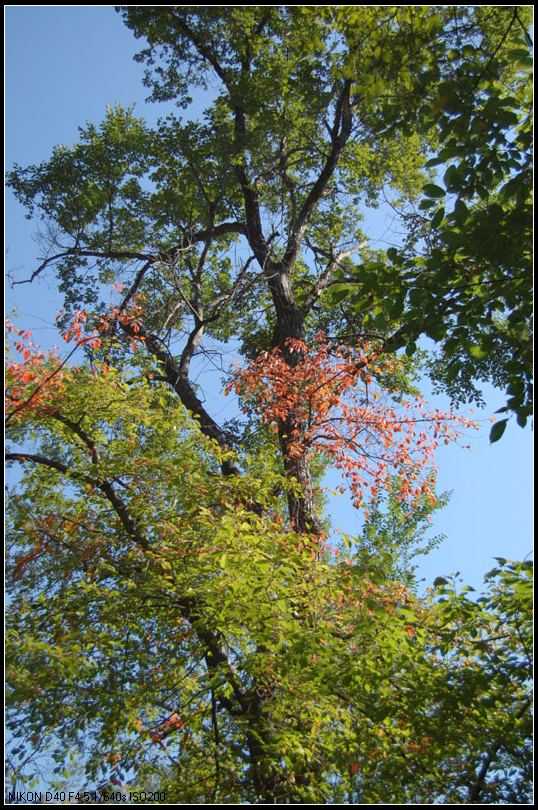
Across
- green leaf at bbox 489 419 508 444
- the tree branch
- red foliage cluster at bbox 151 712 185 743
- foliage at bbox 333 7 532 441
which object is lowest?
red foliage cluster at bbox 151 712 185 743

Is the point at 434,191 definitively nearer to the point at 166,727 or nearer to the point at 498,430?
the point at 498,430

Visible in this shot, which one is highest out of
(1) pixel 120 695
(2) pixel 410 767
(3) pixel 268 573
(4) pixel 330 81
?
(4) pixel 330 81

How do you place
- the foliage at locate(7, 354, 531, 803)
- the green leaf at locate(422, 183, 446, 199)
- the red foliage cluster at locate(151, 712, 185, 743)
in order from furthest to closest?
the red foliage cluster at locate(151, 712, 185, 743) → the foliage at locate(7, 354, 531, 803) → the green leaf at locate(422, 183, 446, 199)

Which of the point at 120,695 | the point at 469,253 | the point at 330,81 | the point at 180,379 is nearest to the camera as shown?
the point at 469,253

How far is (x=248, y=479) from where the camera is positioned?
6.49 m

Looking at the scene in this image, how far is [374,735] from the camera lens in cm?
461

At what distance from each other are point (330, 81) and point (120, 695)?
9.11 m

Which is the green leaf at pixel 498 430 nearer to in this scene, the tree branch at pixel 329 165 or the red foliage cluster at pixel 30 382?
the red foliage cluster at pixel 30 382

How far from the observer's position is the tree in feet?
15.1

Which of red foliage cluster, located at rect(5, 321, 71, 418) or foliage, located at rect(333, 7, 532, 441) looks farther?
red foliage cluster, located at rect(5, 321, 71, 418)

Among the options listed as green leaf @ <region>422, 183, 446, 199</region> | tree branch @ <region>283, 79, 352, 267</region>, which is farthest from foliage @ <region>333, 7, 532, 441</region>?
tree branch @ <region>283, 79, 352, 267</region>

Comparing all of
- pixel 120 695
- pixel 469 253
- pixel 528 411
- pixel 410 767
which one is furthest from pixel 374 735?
pixel 469 253

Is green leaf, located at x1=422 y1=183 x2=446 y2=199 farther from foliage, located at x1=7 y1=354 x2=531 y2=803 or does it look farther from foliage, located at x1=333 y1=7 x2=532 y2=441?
foliage, located at x1=7 y1=354 x2=531 y2=803

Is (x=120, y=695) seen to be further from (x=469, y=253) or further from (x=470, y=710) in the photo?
(x=469, y=253)
